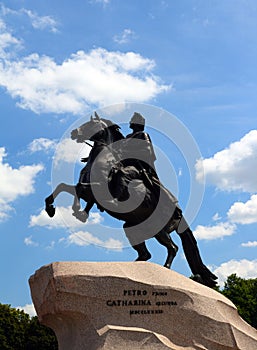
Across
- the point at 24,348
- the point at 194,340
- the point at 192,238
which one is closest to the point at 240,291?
the point at 24,348

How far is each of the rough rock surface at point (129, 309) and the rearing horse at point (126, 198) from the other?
1857 millimetres

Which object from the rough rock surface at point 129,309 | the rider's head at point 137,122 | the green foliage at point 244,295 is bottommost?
the rough rock surface at point 129,309

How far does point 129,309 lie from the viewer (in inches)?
342

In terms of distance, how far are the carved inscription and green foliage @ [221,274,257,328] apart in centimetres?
2460

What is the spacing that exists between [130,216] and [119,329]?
2.94 metres

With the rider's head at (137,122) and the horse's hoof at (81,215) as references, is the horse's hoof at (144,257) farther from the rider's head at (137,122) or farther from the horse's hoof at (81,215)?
the rider's head at (137,122)

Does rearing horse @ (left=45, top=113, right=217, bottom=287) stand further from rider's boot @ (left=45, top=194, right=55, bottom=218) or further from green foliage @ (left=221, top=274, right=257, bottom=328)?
green foliage @ (left=221, top=274, right=257, bottom=328)

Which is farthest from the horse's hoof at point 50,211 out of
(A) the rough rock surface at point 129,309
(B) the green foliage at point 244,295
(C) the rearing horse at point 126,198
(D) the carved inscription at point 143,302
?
(B) the green foliage at point 244,295

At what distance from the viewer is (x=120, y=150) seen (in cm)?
1159

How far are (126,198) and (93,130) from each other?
5.70ft

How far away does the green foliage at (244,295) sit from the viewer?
107ft

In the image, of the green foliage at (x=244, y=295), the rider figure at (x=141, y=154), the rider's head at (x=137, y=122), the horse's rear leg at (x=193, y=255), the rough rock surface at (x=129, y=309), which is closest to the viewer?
the rough rock surface at (x=129, y=309)

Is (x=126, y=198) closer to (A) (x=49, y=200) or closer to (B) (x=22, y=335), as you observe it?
(A) (x=49, y=200)

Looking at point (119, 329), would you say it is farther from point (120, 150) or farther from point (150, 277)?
point (120, 150)
